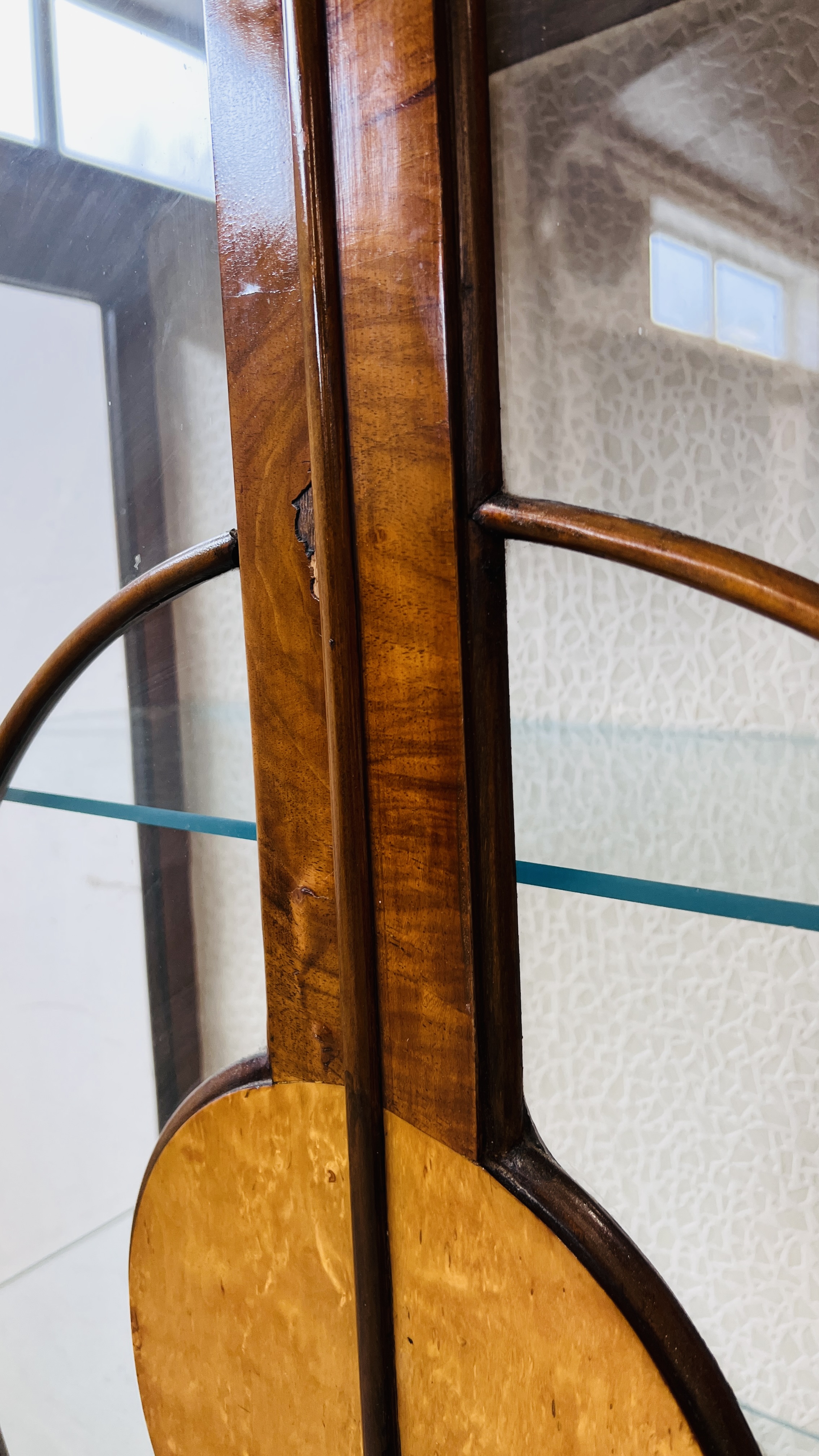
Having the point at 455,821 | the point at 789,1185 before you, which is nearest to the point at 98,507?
the point at 455,821

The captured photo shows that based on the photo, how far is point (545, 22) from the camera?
0.22 meters

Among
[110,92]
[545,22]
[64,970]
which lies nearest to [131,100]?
[110,92]

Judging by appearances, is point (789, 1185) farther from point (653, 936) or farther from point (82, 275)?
point (82, 275)

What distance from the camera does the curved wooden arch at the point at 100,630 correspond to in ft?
0.97

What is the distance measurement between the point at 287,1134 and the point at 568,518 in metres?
0.18

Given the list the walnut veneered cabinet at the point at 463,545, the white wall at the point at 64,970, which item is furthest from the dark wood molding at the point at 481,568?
the white wall at the point at 64,970

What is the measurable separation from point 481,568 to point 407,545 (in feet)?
0.06

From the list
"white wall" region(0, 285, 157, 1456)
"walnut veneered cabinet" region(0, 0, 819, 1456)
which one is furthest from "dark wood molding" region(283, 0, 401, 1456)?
"white wall" region(0, 285, 157, 1456)

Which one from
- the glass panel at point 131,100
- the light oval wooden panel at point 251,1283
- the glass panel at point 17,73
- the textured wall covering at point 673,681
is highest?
the glass panel at point 17,73

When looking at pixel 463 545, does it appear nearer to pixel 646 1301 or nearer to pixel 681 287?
pixel 681 287

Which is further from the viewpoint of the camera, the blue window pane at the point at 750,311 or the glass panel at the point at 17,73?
the glass panel at the point at 17,73

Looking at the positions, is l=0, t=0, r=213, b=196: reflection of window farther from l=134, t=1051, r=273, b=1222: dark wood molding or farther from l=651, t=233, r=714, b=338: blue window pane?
l=134, t=1051, r=273, b=1222: dark wood molding

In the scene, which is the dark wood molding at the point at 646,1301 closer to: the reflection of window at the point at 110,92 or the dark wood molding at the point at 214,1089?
the dark wood molding at the point at 214,1089

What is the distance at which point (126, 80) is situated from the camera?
0.99 feet
